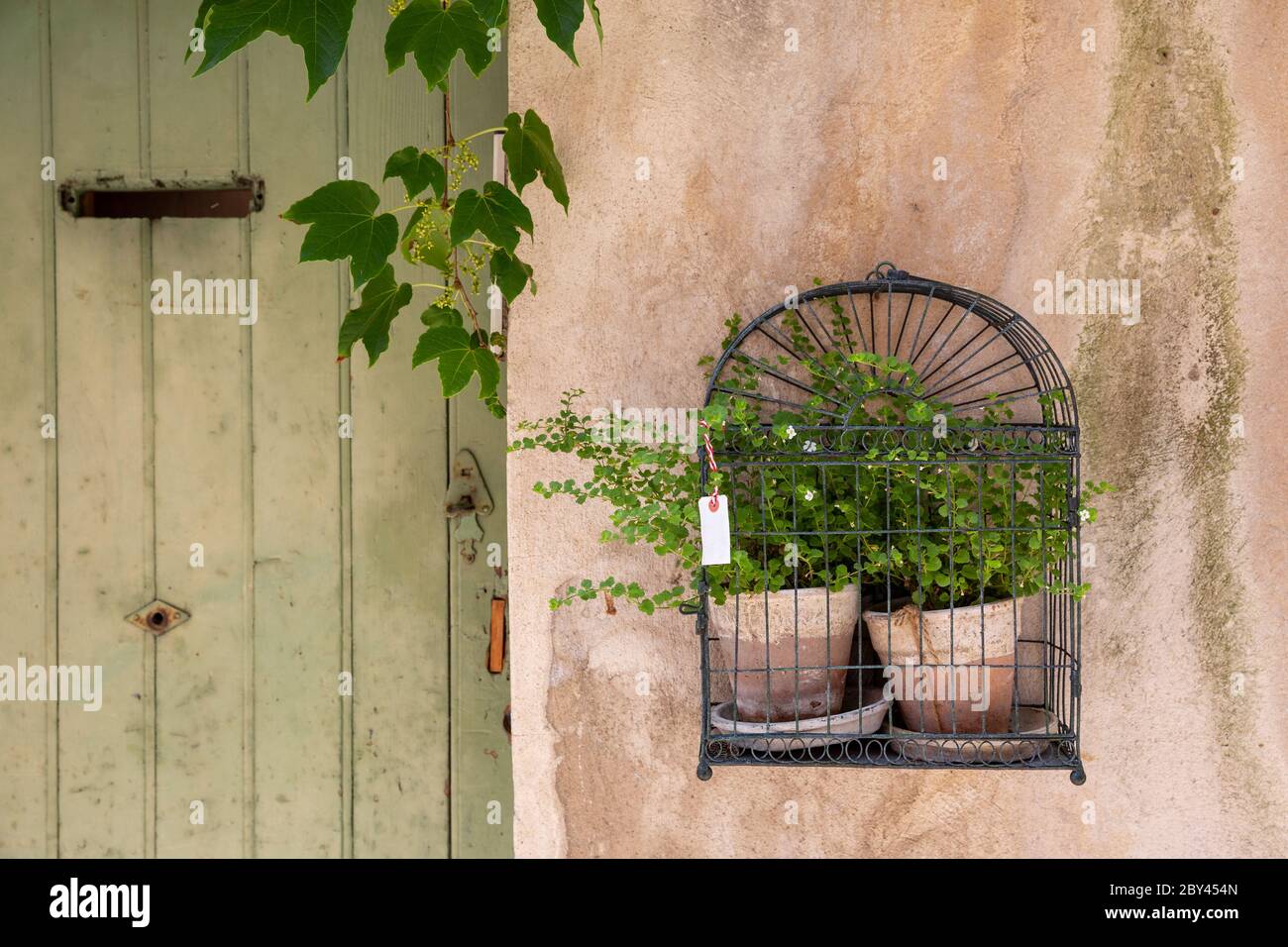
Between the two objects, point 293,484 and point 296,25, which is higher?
point 296,25

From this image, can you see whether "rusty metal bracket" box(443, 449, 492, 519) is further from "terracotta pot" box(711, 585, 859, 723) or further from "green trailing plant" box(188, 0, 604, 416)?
"terracotta pot" box(711, 585, 859, 723)

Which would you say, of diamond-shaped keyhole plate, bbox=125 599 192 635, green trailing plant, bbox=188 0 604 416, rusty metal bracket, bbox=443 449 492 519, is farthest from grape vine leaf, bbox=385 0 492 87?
diamond-shaped keyhole plate, bbox=125 599 192 635

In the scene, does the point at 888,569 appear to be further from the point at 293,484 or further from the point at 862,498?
the point at 293,484

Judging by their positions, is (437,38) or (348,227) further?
(348,227)

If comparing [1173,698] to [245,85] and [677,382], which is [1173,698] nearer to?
[677,382]

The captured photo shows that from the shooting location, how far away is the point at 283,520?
187 centimetres

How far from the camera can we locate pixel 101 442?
1.87 m

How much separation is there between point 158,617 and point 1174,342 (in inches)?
74.2

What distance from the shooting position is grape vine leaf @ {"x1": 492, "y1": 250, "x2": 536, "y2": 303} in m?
1.49

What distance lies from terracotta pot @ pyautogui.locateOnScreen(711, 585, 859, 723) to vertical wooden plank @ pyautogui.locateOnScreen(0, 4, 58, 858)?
1.31 m

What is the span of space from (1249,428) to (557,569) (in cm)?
119

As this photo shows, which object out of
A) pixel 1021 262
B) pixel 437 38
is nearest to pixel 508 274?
pixel 437 38

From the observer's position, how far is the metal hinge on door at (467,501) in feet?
6.12

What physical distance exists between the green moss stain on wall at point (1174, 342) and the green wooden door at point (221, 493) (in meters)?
1.10
